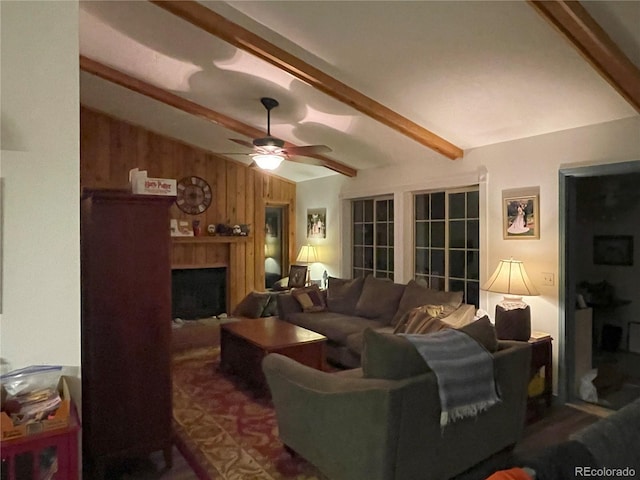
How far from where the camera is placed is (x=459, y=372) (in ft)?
7.70

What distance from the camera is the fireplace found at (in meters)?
6.56

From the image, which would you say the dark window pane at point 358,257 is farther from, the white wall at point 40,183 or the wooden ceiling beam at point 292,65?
the white wall at point 40,183

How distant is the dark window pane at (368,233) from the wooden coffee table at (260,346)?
221cm

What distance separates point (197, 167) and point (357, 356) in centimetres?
395

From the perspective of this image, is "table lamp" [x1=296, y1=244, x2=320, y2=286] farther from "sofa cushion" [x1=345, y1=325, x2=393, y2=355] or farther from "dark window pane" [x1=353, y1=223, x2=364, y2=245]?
"sofa cushion" [x1=345, y1=325, x2=393, y2=355]

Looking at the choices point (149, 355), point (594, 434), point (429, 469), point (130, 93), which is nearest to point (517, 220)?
point (429, 469)

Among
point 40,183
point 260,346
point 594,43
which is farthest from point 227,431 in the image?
point 594,43

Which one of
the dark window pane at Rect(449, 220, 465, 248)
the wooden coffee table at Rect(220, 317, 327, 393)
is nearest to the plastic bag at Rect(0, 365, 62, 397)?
the wooden coffee table at Rect(220, 317, 327, 393)

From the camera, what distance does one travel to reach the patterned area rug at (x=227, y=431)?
107 inches

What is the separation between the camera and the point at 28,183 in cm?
191

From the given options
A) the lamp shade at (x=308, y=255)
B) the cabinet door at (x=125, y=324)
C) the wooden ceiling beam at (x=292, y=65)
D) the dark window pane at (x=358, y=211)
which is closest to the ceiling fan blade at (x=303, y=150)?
the wooden ceiling beam at (x=292, y=65)

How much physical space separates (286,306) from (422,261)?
1.75m

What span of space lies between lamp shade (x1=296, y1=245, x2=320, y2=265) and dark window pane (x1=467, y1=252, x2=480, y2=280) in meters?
2.74

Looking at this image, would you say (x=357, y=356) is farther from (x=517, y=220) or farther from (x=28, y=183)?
(x=28, y=183)
